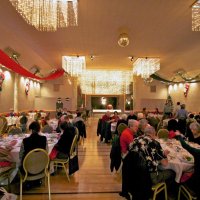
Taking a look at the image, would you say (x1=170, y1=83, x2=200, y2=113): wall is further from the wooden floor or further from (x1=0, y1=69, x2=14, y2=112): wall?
(x1=0, y1=69, x2=14, y2=112): wall

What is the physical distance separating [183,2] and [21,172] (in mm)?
4412

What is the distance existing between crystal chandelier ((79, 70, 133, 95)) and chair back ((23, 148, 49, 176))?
442 inches

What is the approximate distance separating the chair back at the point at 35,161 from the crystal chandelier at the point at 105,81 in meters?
11.2

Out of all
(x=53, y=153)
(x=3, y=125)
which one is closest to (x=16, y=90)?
(x=3, y=125)

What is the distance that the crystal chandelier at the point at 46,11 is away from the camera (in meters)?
3.90

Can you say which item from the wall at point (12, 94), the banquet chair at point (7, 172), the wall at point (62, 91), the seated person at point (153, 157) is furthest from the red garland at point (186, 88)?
the banquet chair at point (7, 172)

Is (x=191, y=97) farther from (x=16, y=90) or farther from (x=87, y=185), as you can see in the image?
(x=87, y=185)

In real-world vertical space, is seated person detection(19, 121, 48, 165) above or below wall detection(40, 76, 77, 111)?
below

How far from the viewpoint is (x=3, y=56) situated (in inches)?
218

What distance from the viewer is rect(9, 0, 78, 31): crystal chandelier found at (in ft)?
12.8

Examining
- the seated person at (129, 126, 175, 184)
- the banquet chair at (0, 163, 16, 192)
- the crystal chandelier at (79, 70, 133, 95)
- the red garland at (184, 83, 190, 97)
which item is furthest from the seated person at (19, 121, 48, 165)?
the red garland at (184, 83, 190, 97)

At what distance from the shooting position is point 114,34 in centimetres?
678

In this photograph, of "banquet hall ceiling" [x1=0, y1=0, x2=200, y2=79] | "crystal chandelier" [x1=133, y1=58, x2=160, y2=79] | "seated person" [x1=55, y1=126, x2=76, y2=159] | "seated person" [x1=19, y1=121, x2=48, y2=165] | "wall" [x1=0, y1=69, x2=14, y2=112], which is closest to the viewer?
"seated person" [x1=19, y1=121, x2=48, y2=165]

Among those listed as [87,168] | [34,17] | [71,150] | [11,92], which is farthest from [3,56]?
[11,92]
